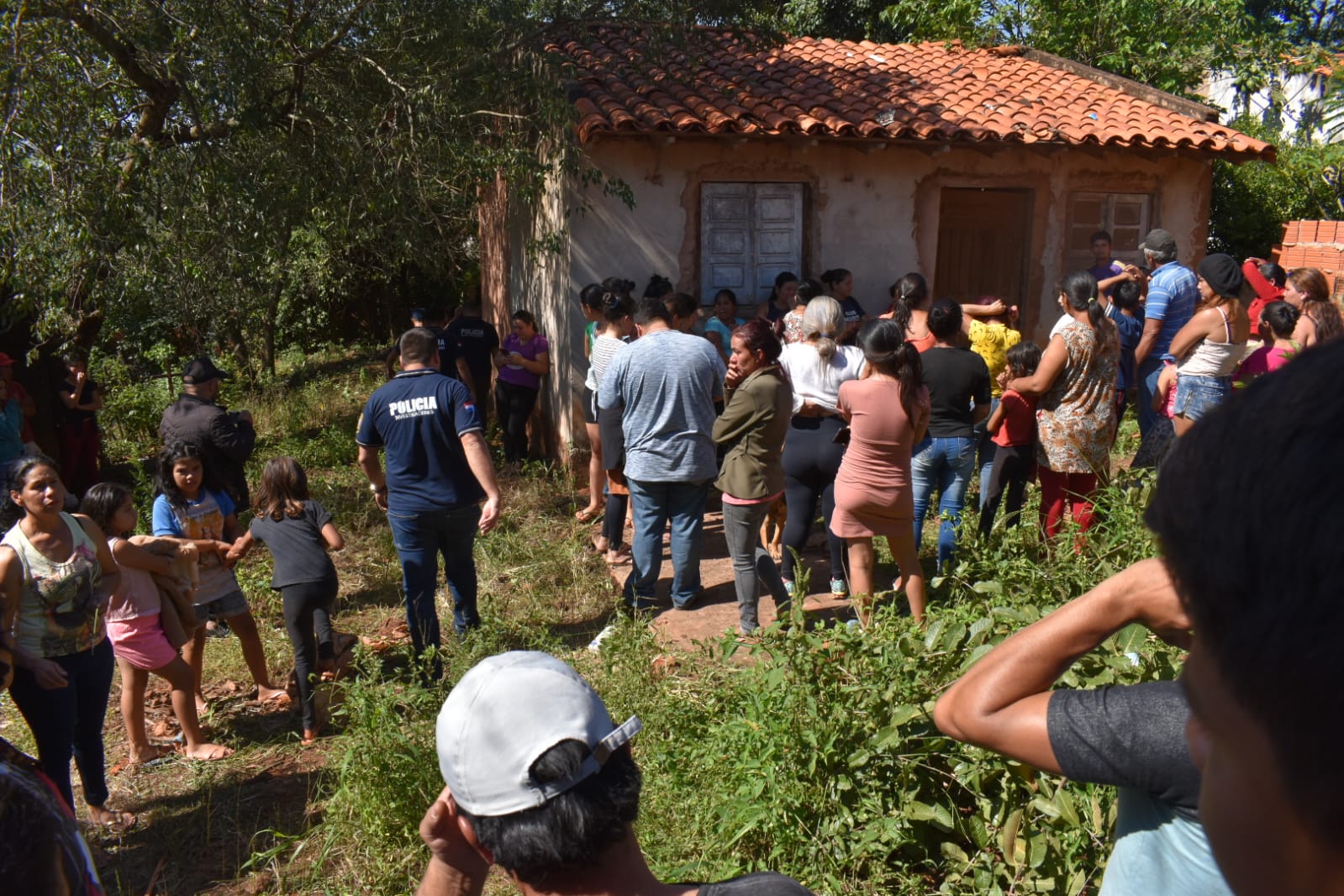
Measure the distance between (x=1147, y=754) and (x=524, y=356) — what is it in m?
8.20

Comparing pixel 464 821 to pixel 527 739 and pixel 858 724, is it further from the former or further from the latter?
pixel 858 724

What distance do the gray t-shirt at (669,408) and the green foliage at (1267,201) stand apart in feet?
38.3

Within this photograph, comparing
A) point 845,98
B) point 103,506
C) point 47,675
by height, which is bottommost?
point 47,675

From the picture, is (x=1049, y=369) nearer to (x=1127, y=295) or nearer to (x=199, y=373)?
(x=1127, y=295)

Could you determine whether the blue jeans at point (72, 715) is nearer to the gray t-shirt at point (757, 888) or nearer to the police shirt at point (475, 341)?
the gray t-shirt at point (757, 888)

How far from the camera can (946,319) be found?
573 centimetres

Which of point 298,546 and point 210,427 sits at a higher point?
point 210,427

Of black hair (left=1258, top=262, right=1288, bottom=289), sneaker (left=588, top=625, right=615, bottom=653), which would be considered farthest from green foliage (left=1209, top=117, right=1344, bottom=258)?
sneaker (left=588, top=625, right=615, bottom=653)

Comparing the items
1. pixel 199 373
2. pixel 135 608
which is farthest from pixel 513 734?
pixel 199 373

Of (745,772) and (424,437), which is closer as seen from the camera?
(745,772)

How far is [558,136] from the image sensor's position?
28.0 ft

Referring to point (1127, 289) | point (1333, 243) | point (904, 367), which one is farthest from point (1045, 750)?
point (1333, 243)

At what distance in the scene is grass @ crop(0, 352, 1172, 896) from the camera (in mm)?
2990

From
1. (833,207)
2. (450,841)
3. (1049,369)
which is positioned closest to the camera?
(450,841)
